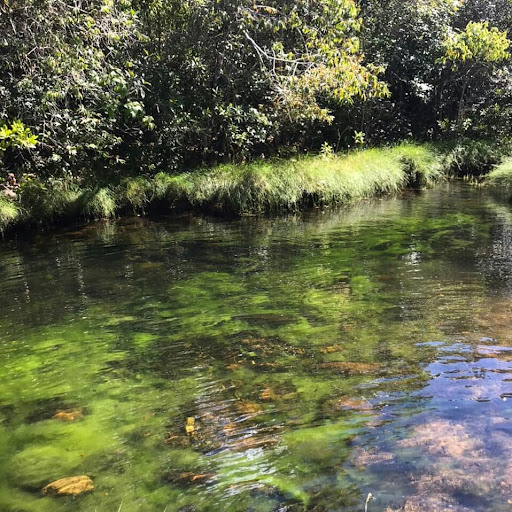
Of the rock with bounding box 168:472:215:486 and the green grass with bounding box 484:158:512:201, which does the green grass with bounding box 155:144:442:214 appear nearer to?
the green grass with bounding box 484:158:512:201

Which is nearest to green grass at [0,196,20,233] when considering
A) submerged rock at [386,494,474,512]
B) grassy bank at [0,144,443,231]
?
grassy bank at [0,144,443,231]

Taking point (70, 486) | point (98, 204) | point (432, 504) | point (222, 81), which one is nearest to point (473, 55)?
point (222, 81)

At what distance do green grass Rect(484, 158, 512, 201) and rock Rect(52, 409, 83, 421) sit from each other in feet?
39.7

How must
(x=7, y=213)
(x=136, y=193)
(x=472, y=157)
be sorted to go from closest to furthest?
(x=7, y=213) < (x=136, y=193) < (x=472, y=157)

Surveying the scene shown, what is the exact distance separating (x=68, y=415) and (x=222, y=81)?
11.3 m

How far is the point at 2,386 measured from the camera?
153 inches

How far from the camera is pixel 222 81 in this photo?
13086 millimetres

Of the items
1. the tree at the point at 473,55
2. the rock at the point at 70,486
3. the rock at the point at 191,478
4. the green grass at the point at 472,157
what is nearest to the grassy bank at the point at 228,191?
the green grass at the point at 472,157

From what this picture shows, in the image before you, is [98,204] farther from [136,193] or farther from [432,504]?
[432,504]

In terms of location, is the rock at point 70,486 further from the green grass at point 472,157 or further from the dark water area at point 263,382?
the green grass at point 472,157

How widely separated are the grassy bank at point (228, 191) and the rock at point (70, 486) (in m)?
8.47

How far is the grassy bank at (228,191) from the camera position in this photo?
35.0ft

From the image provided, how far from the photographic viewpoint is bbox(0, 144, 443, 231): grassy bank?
10680 mm

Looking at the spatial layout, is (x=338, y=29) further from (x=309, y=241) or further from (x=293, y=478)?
(x=293, y=478)
